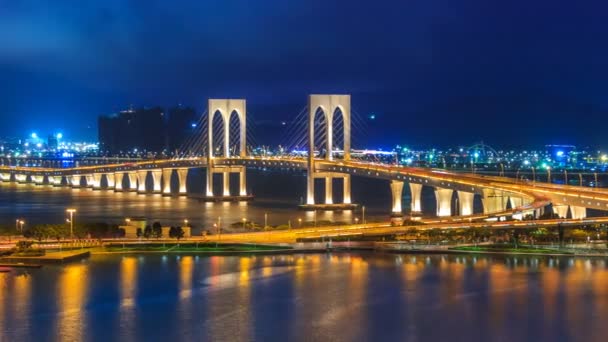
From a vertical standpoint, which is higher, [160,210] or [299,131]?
[299,131]

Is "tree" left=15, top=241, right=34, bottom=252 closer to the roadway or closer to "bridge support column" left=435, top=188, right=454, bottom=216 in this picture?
the roadway

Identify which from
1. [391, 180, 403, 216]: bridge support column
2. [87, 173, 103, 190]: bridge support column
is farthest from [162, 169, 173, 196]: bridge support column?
[391, 180, 403, 216]: bridge support column

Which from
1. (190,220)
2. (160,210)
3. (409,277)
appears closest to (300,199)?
(160,210)

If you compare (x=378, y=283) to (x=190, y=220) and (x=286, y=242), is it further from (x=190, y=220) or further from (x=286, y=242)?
(x=190, y=220)

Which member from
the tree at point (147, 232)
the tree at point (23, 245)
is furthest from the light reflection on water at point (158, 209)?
the tree at point (23, 245)

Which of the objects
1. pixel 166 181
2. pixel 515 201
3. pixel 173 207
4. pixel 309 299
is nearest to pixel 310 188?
pixel 173 207

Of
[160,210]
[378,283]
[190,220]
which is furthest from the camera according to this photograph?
[160,210]

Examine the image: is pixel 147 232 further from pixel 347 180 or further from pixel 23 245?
pixel 347 180

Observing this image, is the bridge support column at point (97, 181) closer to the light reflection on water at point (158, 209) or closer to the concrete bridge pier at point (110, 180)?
the concrete bridge pier at point (110, 180)
